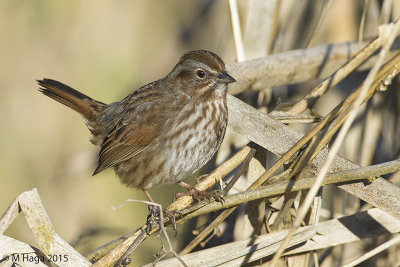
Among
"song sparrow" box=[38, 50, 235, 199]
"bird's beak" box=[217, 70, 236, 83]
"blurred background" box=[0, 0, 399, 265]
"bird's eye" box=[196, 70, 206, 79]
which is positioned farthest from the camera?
"blurred background" box=[0, 0, 399, 265]

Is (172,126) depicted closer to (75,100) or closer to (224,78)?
(224,78)

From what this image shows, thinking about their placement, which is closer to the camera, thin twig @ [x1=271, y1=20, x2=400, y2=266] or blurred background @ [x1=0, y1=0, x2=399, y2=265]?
thin twig @ [x1=271, y1=20, x2=400, y2=266]

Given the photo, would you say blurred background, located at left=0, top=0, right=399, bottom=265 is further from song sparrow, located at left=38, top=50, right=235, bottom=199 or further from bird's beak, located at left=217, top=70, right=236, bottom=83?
bird's beak, located at left=217, top=70, right=236, bottom=83

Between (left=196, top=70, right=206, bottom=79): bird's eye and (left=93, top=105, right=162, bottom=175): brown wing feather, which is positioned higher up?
(left=196, top=70, right=206, bottom=79): bird's eye

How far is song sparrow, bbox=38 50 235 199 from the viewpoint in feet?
9.38

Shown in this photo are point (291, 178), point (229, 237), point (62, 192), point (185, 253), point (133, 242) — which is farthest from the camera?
point (62, 192)

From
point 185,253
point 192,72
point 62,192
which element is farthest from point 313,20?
point 62,192

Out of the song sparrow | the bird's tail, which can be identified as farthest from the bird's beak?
the bird's tail

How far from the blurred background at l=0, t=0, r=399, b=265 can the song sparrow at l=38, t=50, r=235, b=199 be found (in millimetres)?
775

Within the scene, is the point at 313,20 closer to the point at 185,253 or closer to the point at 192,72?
the point at 192,72

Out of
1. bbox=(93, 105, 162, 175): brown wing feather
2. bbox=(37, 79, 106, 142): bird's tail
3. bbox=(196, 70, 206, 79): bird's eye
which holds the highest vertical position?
bbox=(196, 70, 206, 79): bird's eye

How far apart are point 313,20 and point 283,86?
0.48m

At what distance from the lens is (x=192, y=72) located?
3.01 metres

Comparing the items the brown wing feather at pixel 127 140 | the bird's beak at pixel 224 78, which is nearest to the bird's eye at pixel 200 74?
the bird's beak at pixel 224 78
